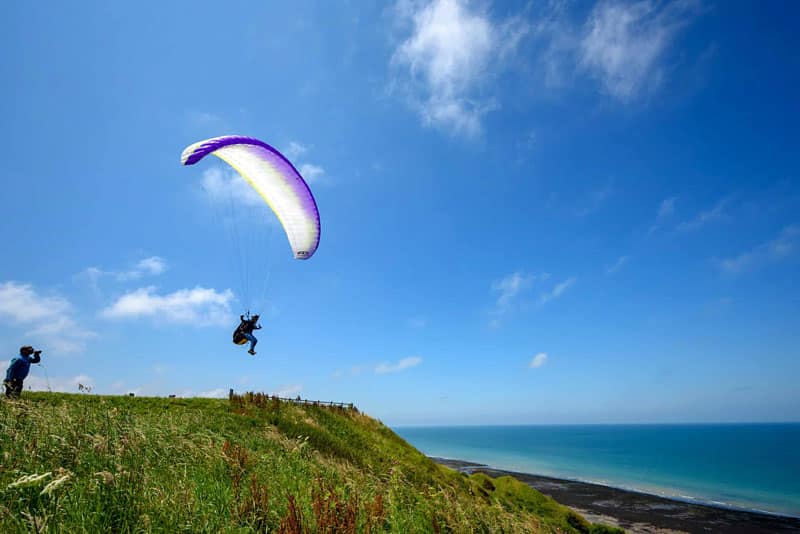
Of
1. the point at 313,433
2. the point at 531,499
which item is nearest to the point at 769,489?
the point at 531,499

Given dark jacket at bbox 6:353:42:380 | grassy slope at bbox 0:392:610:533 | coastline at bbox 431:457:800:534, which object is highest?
dark jacket at bbox 6:353:42:380

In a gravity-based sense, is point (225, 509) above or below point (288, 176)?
below

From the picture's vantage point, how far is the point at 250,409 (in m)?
17.6

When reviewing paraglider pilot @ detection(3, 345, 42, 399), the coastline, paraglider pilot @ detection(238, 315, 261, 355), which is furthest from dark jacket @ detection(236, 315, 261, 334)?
the coastline

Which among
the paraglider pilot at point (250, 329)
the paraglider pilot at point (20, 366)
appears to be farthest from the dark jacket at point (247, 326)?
the paraglider pilot at point (20, 366)

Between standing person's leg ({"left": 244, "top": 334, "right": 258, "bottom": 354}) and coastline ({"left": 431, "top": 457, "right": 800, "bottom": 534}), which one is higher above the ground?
standing person's leg ({"left": 244, "top": 334, "right": 258, "bottom": 354})

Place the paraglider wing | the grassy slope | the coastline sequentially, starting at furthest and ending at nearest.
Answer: the coastline
the paraglider wing
the grassy slope

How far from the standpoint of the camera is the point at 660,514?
39.3m

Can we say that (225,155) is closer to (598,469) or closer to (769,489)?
(769,489)

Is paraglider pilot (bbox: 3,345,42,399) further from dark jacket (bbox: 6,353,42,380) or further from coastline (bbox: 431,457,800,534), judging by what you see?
coastline (bbox: 431,457,800,534)

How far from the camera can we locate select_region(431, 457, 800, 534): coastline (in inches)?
1388

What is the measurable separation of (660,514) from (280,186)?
4850 centimetres

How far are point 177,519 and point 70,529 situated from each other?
86cm

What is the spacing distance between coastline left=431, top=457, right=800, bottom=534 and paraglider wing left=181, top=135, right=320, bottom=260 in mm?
38438
